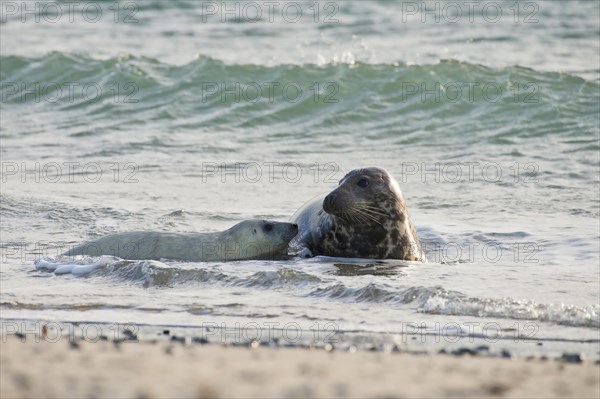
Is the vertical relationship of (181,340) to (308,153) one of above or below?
below

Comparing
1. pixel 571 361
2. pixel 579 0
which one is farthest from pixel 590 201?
pixel 579 0

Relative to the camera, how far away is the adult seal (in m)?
8.83

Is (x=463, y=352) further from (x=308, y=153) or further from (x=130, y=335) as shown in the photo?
(x=308, y=153)

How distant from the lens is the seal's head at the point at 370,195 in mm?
8766

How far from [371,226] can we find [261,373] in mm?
4253

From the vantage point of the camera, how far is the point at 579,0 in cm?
2416

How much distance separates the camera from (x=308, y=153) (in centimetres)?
1416

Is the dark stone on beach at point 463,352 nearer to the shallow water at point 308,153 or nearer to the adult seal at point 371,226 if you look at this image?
the shallow water at point 308,153
